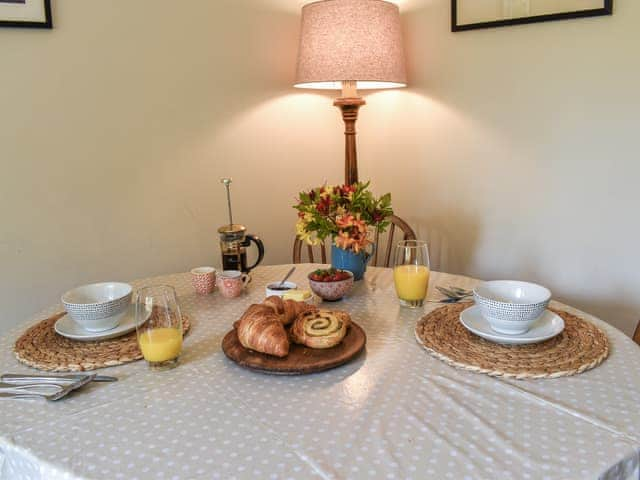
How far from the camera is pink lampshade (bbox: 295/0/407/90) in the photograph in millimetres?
2129

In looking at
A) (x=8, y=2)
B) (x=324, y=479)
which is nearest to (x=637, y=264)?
(x=324, y=479)

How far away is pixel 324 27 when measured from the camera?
2146mm

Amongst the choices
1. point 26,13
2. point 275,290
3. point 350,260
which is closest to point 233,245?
point 275,290

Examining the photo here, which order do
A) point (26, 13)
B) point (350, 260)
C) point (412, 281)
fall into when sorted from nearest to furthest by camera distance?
point (412, 281), point (350, 260), point (26, 13)

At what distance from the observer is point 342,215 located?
5.55 ft

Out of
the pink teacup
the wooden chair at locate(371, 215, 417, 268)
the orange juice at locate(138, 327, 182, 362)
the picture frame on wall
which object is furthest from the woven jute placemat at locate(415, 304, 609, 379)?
the picture frame on wall

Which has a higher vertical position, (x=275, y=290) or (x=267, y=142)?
(x=267, y=142)

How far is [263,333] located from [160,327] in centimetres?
23

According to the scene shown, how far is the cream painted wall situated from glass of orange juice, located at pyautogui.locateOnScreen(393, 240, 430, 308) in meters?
0.80

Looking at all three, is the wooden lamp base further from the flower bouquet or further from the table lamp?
the flower bouquet

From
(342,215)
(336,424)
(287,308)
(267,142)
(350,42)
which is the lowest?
(336,424)

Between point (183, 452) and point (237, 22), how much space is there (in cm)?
184

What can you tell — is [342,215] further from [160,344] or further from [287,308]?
[160,344]

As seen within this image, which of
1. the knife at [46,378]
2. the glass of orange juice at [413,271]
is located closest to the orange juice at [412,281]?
the glass of orange juice at [413,271]
